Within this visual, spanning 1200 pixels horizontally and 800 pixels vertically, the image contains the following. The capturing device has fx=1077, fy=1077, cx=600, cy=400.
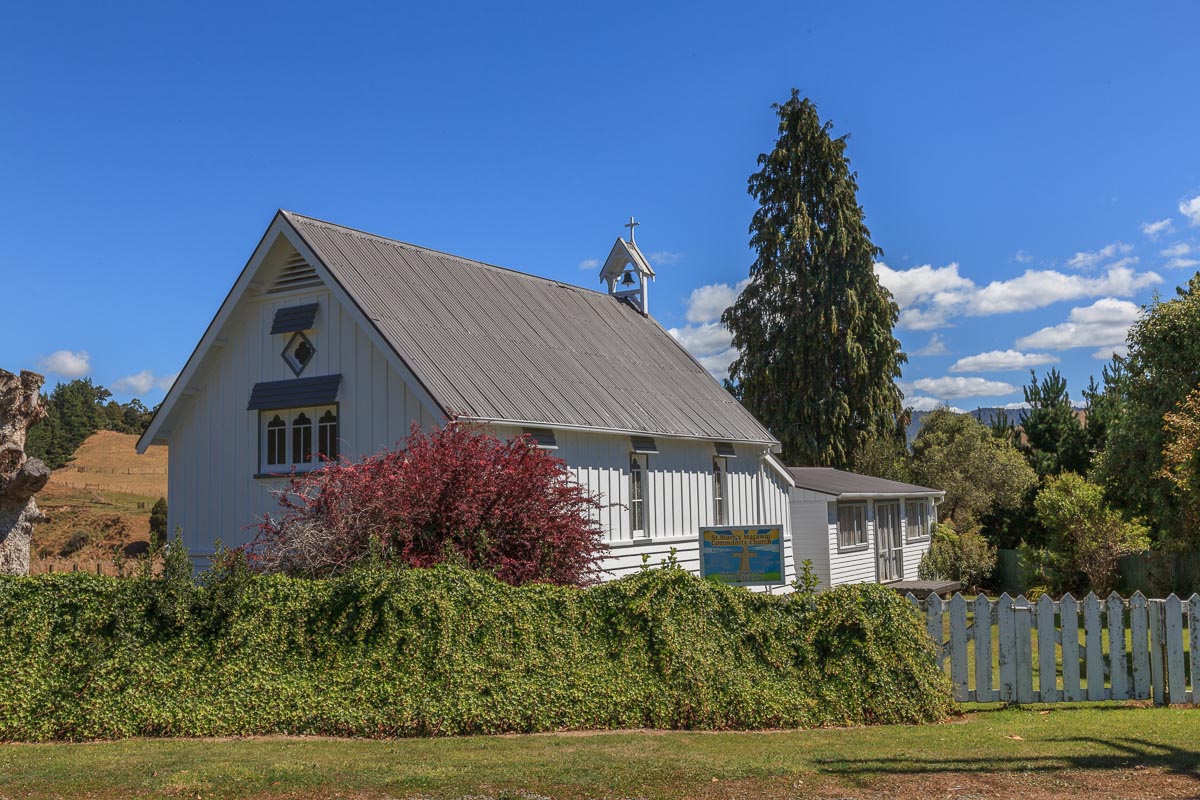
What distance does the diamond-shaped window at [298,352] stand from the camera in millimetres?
19109

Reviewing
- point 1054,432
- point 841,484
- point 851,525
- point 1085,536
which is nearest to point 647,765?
point 851,525

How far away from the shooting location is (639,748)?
9445 millimetres

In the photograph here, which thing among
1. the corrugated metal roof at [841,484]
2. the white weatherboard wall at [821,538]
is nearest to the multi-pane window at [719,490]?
the corrugated metal roof at [841,484]

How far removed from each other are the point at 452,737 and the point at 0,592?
479cm

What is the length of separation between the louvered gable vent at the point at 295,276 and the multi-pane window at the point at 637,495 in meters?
6.97

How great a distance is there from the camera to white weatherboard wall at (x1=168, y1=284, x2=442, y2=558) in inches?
713

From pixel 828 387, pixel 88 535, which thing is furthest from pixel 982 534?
pixel 88 535

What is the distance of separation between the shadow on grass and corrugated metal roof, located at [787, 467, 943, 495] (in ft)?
62.3

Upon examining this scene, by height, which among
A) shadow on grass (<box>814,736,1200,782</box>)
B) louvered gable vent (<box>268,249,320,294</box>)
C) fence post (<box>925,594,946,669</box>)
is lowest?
shadow on grass (<box>814,736,1200,782</box>)

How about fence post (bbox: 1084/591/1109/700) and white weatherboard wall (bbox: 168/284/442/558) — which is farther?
white weatherboard wall (bbox: 168/284/442/558)

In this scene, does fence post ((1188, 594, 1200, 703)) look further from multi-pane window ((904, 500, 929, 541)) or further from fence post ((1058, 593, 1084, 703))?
multi-pane window ((904, 500, 929, 541))

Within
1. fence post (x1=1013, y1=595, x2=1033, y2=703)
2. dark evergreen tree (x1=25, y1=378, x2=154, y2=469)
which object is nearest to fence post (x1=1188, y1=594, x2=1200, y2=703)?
fence post (x1=1013, y1=595, x2=1033, y2=703)

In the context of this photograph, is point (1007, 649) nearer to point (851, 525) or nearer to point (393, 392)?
point (393, 392)

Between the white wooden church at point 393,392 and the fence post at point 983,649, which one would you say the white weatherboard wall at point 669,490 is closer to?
the white wooden church at point 393,392
